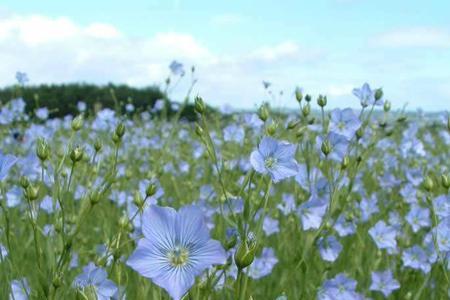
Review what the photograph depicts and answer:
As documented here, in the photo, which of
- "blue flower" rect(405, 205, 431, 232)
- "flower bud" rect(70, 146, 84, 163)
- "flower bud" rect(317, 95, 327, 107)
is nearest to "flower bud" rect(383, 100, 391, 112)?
"flower bud" rect(317, 95, 327, 107)

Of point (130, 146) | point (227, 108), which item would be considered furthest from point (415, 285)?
point (227, 108)

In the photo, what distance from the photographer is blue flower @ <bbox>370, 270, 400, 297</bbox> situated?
271cm

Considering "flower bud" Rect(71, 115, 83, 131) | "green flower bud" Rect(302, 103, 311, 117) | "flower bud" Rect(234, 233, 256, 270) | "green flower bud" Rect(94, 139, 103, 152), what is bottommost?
"flower bud" Rect(234, 233, 256, 270)

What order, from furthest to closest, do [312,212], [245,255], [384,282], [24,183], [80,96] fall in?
[80,96], [384,282], [312,212], [24,183], [245,255]

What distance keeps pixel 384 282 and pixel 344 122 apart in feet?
2.18

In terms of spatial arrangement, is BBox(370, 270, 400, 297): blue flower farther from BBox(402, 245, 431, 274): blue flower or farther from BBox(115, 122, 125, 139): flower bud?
BBox(115, 122, 125, 139): flower bud

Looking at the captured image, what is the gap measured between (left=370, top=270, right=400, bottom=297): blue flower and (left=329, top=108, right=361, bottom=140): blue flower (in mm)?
602

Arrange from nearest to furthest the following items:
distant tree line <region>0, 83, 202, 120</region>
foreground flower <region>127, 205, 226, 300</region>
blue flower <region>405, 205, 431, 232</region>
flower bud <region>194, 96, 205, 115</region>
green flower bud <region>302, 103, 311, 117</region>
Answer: foreground flower <region>127, 205, 226, 300</region>, flower bud <region>194, 96, 205, 115</region>, green flower bud <region>302, 103, 311, 117</region>, blue flower <region>405, 205, 431, 232</region>, distant tree line <region>0, 83, 202, 120</region>

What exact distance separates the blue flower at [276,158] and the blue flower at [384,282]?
1089mm

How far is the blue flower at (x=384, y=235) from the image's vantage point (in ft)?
9.96

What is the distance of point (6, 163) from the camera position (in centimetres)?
155

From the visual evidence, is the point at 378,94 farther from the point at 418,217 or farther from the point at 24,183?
the point at 24,183

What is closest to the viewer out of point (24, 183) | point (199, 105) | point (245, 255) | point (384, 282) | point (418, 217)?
point (245, 255)

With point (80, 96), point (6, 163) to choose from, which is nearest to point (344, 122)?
point (6, 163)
